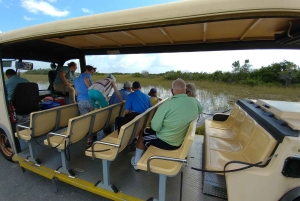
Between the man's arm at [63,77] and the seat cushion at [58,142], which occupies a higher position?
the man's arm at [63,77]

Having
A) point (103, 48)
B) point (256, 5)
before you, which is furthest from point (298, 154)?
point (103, 48)

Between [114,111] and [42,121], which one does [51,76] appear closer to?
[42,121]

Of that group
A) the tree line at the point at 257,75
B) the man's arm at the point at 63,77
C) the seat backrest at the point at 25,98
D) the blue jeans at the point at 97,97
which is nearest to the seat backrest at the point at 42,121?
the blue jeans at the point at 97,97

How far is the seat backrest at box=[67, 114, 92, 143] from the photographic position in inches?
84.5

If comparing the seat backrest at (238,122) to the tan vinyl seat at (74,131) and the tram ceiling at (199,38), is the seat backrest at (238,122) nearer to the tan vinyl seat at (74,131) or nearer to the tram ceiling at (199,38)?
the tram ceiling at (199,38)

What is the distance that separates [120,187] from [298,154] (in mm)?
1967

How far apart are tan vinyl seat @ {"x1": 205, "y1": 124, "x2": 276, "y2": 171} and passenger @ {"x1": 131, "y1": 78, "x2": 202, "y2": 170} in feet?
1.61

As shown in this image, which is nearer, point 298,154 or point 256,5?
point 256,5

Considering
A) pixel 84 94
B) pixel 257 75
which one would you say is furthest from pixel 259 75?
pixel 84 94

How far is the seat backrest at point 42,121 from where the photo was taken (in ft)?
7.95

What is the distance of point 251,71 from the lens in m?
20.4

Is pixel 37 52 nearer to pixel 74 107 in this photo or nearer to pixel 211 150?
pixel 74 107

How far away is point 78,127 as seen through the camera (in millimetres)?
2311

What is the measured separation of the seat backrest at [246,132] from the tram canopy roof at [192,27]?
1.12m
